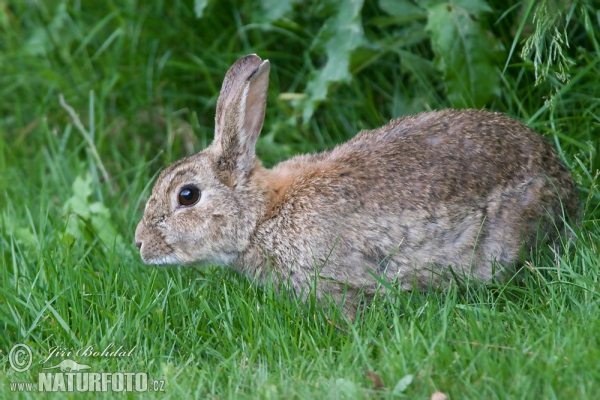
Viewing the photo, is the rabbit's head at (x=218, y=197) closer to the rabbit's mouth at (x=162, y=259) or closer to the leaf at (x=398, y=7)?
the rabbit's mouth at (x=162, y=259)

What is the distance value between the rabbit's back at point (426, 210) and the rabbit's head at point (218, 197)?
0.14 m

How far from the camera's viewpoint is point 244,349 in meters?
3.40

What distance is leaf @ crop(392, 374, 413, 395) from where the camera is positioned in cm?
291

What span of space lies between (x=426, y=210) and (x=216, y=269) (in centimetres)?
114

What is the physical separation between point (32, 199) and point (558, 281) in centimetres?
328

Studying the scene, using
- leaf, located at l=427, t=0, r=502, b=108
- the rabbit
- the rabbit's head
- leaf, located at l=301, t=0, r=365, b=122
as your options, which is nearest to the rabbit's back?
the rabbit

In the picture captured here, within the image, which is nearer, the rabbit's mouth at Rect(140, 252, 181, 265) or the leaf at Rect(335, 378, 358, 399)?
the leaf at Rect(335, 378, 358, 399)

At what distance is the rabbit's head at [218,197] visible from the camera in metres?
4.01

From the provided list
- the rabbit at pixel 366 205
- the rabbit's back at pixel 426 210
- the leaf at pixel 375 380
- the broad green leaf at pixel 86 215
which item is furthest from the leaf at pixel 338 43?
the leaf at pixel 375 380

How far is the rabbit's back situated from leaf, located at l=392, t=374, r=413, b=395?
81 cm

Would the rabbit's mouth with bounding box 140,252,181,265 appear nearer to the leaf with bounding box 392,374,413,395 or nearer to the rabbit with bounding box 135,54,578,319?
the rabbit with bounding box 135,54,578,319

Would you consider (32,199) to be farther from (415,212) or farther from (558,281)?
(558,281)

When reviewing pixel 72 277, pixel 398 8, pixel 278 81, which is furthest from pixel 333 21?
pixel 72 277

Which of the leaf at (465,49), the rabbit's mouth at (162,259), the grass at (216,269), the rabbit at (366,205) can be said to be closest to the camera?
the grass at (216,269)
